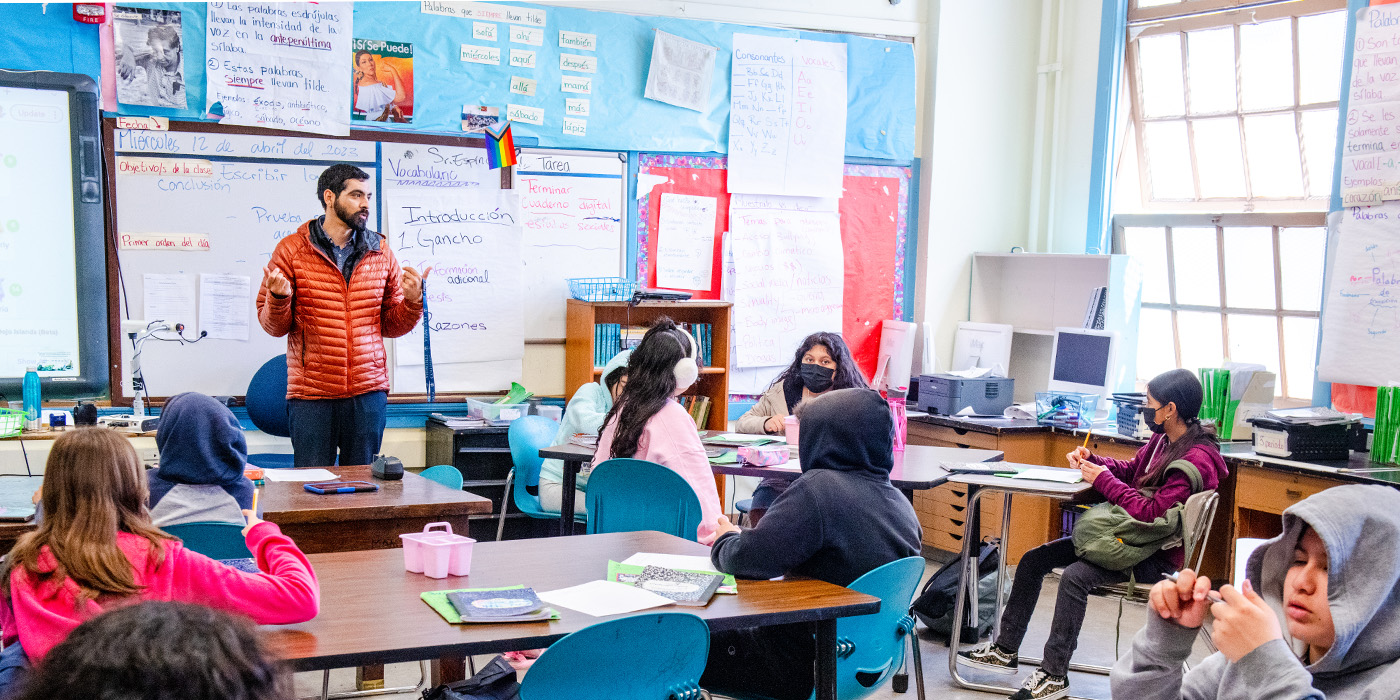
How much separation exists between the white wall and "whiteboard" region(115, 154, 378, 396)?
11.2 feet

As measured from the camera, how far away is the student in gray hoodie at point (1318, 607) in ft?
5.15

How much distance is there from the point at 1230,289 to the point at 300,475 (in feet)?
15.7

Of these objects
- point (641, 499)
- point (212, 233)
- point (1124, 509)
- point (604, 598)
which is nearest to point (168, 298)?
point (212, 233)

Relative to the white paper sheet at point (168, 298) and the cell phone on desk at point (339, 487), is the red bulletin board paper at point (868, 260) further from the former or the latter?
the cell phone on desk at point (339, 487)

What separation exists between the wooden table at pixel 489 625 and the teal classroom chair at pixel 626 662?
0.36 feet

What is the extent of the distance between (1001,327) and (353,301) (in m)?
3.64

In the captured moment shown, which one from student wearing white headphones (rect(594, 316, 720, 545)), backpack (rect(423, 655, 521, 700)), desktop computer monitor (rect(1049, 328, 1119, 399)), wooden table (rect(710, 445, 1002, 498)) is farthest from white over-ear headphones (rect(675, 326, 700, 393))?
desktop computer monitor (rect(1049, 328, 1119, 399))

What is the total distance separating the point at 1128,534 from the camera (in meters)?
3.74

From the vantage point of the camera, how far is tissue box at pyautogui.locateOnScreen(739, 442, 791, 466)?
13.6 ft

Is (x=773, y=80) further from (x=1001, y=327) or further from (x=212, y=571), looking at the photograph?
(x=212, y=571)

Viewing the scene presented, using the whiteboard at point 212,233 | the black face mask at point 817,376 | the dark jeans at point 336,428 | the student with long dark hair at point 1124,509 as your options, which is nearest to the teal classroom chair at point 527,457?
the dark jeans at point 336,428

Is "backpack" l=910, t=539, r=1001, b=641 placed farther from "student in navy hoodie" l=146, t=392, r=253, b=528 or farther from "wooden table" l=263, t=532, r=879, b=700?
"student in navy hoodie" l=146, t=392, r=253, b=528

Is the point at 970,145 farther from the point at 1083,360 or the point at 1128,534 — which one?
the point at 1128,534

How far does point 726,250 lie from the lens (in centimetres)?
612
